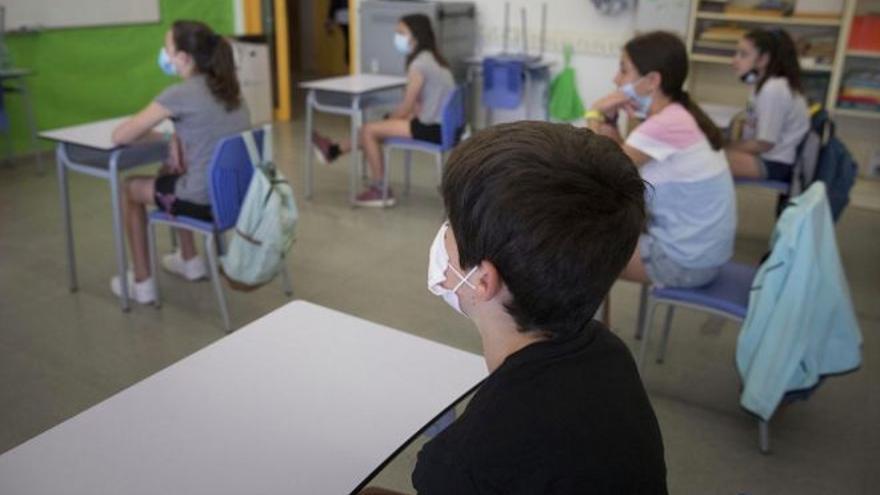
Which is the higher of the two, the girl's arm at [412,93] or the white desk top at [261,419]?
the girl's arm at [412,93]

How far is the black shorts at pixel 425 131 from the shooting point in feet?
14.3

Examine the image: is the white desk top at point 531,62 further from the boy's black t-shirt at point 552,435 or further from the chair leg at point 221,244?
the boy's black t-shirt at point 552,435

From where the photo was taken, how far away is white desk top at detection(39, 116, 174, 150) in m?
2.86

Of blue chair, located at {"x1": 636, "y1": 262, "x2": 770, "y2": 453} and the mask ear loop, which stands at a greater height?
the mask ear loop

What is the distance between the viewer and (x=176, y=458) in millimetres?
1125

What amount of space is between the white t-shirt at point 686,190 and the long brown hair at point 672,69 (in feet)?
0.19

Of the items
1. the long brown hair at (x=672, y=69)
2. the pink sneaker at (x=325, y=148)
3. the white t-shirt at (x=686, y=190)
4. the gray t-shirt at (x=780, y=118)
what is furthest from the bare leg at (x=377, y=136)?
the white t-shirt at (x=686, y=190)

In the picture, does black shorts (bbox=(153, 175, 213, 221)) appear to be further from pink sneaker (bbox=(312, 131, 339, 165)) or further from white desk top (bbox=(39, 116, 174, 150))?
pink sneaker (bbox=(312, 131, 339, 165))

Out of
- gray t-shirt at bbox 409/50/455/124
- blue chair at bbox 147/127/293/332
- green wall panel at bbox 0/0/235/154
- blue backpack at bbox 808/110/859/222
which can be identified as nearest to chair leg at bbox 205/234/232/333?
blue chair at bbox 147/127/293/332

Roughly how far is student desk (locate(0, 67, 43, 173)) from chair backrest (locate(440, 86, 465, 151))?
108 inches

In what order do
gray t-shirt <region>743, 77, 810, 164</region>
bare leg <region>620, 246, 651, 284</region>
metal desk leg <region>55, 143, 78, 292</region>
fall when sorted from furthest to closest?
gray t-shirt <region>743, 77, 810, 164</region>, metal desk leg <region>55, 143, 78, 292</region>, bare leg <region>620, 246, 651, 284</region>

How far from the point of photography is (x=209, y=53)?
2912 millimetres

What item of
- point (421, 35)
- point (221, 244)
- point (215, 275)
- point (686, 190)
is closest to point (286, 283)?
point (221, 244)

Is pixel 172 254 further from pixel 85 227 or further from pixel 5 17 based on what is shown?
pixel 5 17
